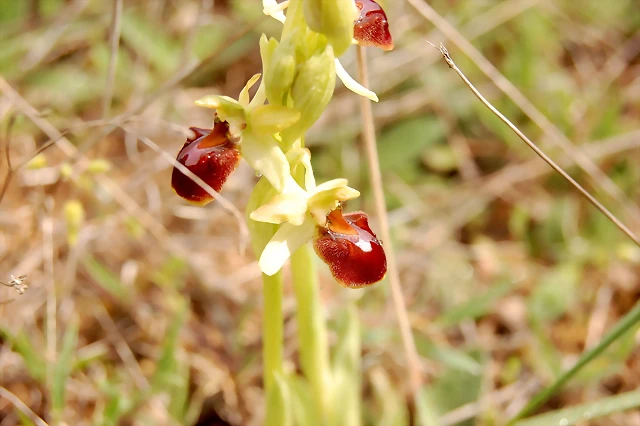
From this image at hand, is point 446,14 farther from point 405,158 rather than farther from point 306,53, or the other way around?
point 306,53

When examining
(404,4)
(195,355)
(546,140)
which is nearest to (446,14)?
(404,4)

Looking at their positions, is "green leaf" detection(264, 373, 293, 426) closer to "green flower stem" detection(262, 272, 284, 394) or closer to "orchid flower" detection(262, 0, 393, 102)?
"green flower stem" detection(262, 272, 284, 394)

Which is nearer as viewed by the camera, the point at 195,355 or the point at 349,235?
the point at 349,235

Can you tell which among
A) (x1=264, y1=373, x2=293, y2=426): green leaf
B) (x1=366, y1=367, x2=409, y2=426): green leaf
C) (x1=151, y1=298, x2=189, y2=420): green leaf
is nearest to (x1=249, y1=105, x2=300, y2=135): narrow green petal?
(x1=264, y1=373, x2=293, y2=426): green leaf

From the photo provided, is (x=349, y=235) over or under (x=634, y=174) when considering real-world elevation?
over

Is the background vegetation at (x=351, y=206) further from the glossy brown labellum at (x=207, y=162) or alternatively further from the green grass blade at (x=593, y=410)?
the glossy brown labellum at (x=207, y=162)

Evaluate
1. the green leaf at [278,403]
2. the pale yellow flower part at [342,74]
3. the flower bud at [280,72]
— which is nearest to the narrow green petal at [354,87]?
the pale yellow flower part at [342,74]

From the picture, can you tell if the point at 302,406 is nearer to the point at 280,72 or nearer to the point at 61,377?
the point at 61,377

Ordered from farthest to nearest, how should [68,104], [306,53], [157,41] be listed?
[157,41] < [68,104] < [306,53]

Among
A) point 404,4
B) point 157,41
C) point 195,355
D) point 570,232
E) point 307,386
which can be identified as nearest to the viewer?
point 307,386
